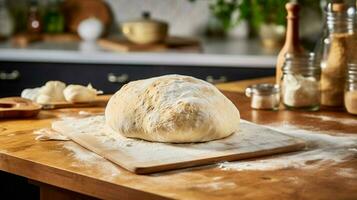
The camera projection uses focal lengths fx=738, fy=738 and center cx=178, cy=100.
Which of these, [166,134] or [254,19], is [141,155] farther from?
[254,19]

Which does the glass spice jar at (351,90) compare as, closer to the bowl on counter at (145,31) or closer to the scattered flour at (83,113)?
the scattered flour at (83,113)

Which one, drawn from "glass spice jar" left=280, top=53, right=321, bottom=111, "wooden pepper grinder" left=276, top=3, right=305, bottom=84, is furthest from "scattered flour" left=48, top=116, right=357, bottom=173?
"wooden pepper grinder" left=276, top=3, right=305, bottom=84

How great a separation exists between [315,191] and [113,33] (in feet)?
9.49

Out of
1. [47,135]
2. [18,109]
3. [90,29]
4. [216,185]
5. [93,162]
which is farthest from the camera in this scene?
[90,29]

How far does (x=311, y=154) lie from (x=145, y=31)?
202cm

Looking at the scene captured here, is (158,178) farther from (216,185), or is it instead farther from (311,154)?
(311,154)

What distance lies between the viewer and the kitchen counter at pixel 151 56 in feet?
9.82

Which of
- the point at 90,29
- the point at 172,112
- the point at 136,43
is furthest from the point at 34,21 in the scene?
the point at 172,112

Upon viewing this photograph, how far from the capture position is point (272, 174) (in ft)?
3.70

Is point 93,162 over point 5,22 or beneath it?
beneath

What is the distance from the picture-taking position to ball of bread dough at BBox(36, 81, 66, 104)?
67.1 inches

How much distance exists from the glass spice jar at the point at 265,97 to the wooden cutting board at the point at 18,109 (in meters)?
0.49

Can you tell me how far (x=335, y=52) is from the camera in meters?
1.71

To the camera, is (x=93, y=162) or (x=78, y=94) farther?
(x=78, y=94)
